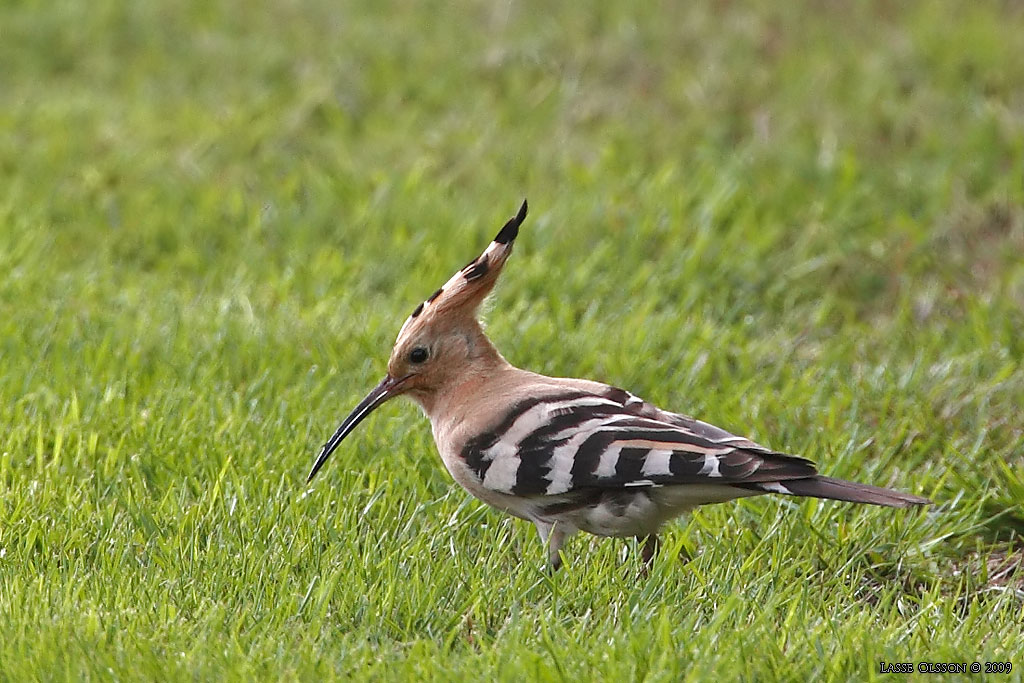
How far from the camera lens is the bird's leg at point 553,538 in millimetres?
3615

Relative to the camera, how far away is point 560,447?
3.53m

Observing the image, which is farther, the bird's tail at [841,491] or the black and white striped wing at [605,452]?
the black and white striped wing at [605,452]

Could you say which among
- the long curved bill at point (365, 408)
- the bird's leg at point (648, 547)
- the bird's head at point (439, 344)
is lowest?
the bird's leg at point (648, 547)

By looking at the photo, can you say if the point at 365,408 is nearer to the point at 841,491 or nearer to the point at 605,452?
the point at 605,452

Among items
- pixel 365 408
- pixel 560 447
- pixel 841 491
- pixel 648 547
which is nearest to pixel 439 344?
pixel 365 408

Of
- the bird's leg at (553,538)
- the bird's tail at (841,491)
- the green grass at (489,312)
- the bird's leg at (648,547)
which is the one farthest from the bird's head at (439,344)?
the bird's tail at (841,491)

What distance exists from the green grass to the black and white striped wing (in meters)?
0.22

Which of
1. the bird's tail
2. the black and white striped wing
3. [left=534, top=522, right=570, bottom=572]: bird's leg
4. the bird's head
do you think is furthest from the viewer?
the bird's head

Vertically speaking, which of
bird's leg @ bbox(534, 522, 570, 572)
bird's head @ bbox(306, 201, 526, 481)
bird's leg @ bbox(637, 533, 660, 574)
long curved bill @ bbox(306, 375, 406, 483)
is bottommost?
bird's leg @ bbox(637, 533, 660, 574)

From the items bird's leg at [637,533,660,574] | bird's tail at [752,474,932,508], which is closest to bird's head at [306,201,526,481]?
bird's leg at [637,533,660,574]

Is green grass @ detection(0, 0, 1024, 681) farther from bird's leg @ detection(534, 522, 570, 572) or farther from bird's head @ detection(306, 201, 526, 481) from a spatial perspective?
Answer: bird's head @ detection(306, 201, 526, 481)

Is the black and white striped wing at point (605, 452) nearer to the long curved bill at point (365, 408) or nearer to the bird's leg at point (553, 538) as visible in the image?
the bird's leg at point (553, 538)

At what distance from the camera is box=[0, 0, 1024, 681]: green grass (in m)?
3.27

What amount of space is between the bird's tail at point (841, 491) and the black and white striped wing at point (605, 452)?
20 mm
